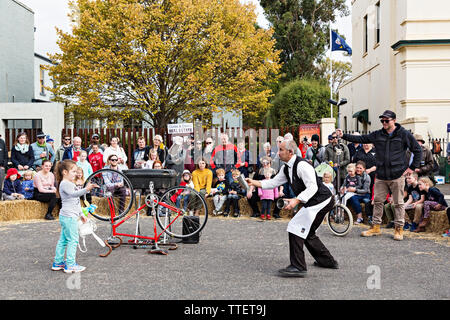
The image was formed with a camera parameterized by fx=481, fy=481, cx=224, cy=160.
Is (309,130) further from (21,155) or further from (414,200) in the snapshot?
(21,155)

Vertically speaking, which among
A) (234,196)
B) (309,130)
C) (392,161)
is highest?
(309,130)

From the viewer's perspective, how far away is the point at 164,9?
25062 millimetres

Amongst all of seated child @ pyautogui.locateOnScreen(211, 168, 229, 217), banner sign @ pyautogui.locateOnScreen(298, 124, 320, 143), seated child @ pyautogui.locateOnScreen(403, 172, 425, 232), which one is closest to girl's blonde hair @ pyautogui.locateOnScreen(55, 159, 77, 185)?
seated child @ pyautogui.locateOnScreen(211, 168, 229, 217)

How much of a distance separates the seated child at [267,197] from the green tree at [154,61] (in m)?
13.7

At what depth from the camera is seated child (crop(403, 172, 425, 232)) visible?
9609 mm

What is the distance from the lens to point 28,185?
11797mm

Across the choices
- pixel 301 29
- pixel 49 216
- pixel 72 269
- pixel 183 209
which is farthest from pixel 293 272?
pixel 301 29

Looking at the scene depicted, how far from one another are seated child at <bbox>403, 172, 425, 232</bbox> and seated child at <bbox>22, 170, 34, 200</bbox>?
869cm

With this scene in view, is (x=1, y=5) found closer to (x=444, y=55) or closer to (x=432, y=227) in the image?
(x=444, y=55)

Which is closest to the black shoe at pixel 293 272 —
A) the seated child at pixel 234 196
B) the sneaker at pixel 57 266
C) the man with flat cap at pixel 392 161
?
the sneaker at pixel 57 266

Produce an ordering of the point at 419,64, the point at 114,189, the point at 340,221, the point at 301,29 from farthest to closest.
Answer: the point at 301,29, the point at 419,64, the point at 340,221, the point at 114,189

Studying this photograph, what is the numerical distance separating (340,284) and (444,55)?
15394 mm

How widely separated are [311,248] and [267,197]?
15.4 ft
